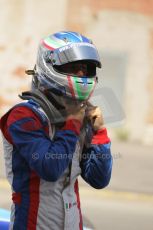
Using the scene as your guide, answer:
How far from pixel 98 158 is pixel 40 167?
32 cm

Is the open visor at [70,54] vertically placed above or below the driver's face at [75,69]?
above

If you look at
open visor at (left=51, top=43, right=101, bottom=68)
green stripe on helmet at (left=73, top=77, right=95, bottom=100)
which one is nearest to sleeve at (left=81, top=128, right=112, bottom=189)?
green stripe on helmet at (left=73, top=77, right=95, bottom=100)

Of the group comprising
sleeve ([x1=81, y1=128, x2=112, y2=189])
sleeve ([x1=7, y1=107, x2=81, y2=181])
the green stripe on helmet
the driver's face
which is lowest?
sleeve ([x1=81, y1=128, x2=112, y2=189])

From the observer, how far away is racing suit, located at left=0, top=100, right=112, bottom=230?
2.36 meters

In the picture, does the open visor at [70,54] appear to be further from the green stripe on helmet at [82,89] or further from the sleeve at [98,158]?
the sleeve at [98,158]

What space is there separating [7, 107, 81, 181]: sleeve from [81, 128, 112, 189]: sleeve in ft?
0.49

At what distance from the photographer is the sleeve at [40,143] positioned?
235cm

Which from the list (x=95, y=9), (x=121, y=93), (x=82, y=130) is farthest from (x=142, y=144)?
(x=82, y=130)

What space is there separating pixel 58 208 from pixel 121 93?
42.6 feet

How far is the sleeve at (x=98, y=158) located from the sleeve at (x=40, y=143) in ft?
0.49

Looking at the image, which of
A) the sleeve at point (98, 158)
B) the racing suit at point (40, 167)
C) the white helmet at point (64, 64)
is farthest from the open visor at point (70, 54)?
the sleeve at point (98, 158)

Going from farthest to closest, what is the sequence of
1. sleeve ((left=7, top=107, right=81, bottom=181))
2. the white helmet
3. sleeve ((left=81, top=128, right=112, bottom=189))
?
1. sleeve ((left=81, top=128, right=112, bottom=189))
2. the white helmet
3. sleeve ((left=7, top=107, right=81, bottom=181))

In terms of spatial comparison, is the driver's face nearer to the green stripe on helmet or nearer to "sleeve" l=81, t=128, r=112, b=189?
the green stripe on helmet

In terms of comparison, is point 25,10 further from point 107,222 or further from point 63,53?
point 63,53
